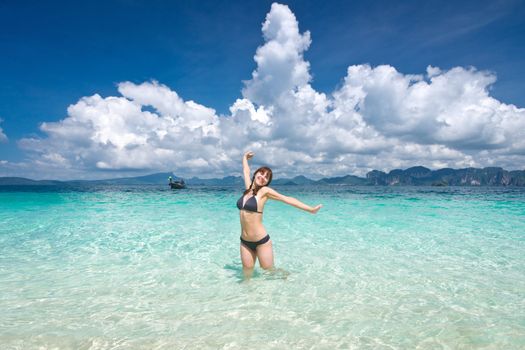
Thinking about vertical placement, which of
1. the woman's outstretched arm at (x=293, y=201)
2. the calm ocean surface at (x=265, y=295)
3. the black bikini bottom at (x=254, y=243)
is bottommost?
the calm ocean surface at (x=265, y=295)

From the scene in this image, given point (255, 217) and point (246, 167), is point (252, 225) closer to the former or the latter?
point (255, 217)

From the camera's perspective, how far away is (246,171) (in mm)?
7418

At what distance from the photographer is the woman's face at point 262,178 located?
6.49 metres

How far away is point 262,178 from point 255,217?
0.89 meters

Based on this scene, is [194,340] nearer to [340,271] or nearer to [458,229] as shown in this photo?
[340,271]

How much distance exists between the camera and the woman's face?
256 inches

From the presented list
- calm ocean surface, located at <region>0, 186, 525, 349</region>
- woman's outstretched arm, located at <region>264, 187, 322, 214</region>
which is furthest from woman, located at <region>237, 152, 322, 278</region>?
calm ocean surface, located at <region>0, 186, 525, 349</region>

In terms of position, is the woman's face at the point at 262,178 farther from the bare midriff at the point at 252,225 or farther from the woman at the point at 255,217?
the bare midriff at the point at 252,225

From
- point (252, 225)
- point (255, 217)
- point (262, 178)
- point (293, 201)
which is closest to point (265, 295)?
point (252, 225)

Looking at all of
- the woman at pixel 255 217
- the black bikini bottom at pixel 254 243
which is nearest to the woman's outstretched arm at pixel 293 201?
the woman at pixel 255 217

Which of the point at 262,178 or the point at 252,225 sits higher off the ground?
the point at 262,178

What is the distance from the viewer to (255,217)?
6.68 metres

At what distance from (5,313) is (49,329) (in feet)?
4.45

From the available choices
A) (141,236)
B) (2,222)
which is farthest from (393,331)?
(2,222)
